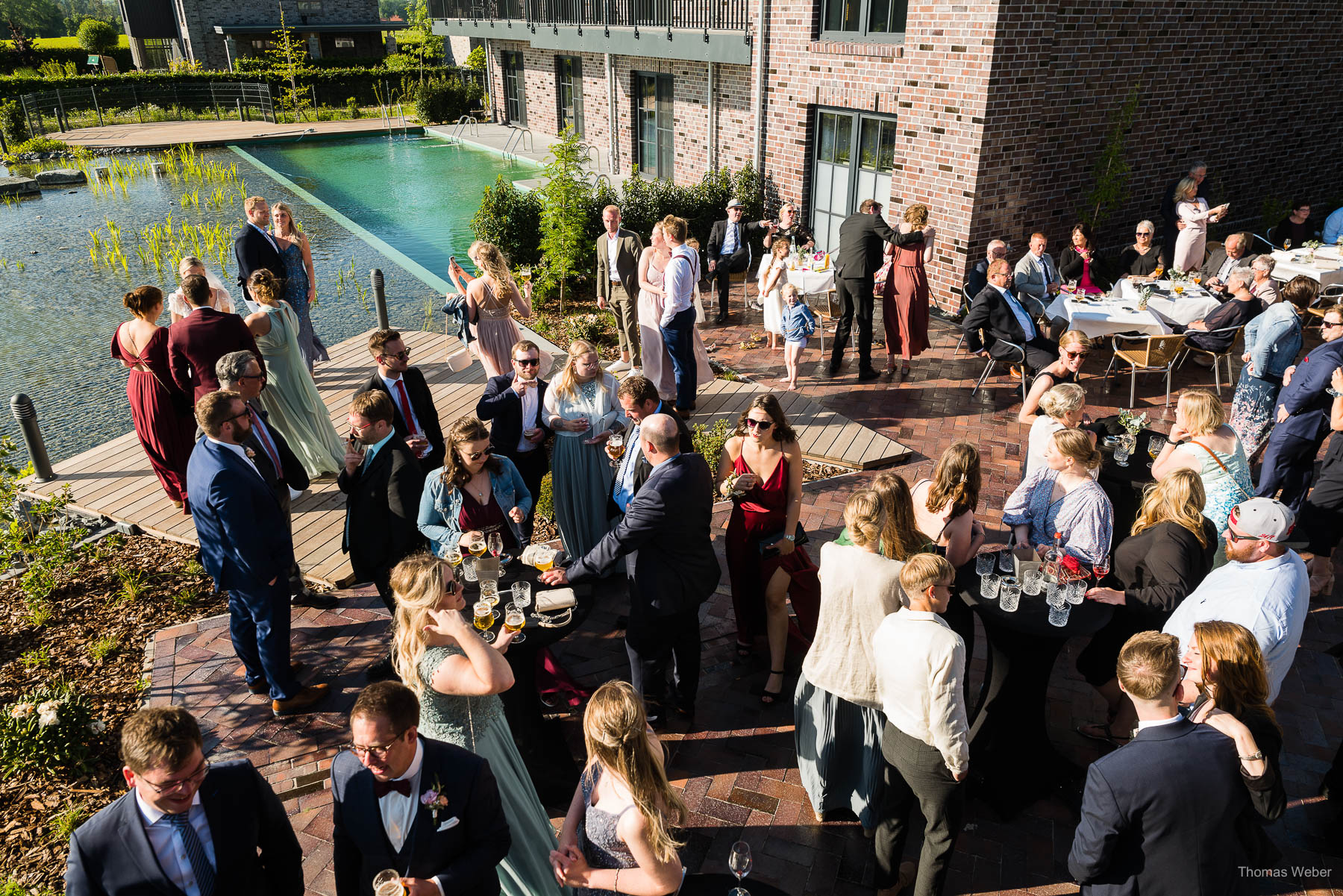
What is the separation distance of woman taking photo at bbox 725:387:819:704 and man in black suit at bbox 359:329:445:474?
1933mm

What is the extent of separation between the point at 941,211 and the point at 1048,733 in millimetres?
7665

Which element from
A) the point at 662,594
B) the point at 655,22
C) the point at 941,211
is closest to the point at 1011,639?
the point at 662,594

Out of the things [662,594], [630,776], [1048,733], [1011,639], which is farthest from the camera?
[1048,733]

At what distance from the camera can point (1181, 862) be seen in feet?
9.04

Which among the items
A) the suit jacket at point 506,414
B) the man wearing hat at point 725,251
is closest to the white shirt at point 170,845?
the suit jacket at point 506,414

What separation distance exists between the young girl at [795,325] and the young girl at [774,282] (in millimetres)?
416

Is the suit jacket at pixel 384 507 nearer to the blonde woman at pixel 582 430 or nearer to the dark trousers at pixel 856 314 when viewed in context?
the blonde woman at pixel 582 430

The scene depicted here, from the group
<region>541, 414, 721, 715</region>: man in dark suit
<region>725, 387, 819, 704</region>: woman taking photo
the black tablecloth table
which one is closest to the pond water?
<region>541, 414, 721, 715</region>: man in dark suit

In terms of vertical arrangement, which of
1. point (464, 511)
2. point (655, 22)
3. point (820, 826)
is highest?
point (655, 22)

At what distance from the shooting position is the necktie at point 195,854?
252 centimetres

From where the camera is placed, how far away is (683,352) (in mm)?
8023

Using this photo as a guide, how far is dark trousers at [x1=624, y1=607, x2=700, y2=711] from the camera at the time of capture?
4.24m

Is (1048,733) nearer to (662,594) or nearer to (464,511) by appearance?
(662,594)

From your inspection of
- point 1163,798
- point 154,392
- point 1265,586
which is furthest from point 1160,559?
point 154,392
